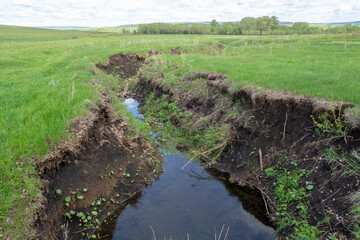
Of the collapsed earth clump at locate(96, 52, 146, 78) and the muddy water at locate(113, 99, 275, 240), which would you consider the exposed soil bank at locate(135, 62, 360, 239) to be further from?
the collapsed earth clump at locate(96, 52, 146, 78)

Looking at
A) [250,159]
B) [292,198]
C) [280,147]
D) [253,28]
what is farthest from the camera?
[253,28]

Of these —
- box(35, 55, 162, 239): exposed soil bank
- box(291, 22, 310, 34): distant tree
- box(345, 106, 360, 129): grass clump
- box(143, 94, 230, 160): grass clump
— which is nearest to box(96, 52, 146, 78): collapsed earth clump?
box(143, 94, 230, 160): grass clump

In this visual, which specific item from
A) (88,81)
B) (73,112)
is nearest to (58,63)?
(88,81)

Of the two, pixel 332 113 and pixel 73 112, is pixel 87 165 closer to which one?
pixel 73 112

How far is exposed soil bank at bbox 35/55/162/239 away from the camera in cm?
460

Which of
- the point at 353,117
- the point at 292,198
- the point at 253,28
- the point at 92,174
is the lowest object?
the point at 292,198

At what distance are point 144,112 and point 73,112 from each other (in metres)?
5.73

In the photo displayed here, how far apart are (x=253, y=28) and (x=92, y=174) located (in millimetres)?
53270

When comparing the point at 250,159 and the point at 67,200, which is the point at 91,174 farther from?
the point at 250,159

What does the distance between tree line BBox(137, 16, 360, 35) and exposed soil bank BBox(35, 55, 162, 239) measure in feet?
83.2

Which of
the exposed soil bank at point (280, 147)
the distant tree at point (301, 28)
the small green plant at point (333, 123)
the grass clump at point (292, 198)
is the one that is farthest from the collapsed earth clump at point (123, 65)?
the distant tree at point (301, 28)

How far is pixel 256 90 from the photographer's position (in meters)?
7.75

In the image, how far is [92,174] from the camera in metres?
5.70

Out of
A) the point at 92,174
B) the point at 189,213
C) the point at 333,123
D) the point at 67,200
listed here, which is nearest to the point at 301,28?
the point at 333,123
